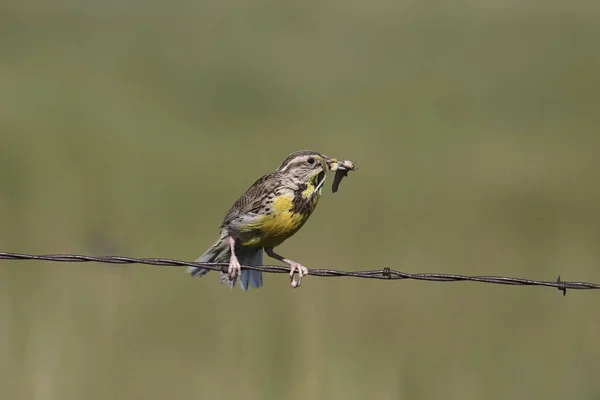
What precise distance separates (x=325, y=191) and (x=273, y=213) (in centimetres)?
244

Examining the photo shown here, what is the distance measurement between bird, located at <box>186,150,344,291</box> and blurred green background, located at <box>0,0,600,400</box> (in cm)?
62

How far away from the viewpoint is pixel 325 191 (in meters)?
7.54

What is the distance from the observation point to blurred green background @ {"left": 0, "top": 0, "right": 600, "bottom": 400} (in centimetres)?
567

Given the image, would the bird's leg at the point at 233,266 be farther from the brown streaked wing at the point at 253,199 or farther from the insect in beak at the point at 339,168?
the insect in beak at the point at 339,168

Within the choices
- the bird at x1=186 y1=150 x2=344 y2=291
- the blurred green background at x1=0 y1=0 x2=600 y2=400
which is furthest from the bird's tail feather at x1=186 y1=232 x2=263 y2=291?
the blurred green background at x1=0 y1=0 x2=600 y2=400

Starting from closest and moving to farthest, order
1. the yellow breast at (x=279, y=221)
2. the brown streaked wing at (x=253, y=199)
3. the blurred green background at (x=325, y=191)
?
the yellow breast at (x=279, y=221) → the brown streaked wing at (x=253, y=199) → the blurred green background at (x=325, y=191)

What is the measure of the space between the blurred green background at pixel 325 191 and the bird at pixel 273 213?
62 cm

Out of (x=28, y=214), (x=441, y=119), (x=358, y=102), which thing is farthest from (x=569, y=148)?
(x=28, y=214)

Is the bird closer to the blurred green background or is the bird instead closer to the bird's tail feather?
the bird's tail feather

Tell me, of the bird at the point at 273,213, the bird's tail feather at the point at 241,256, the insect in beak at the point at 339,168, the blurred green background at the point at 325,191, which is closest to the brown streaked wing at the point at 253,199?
the bird at the point at 273,213

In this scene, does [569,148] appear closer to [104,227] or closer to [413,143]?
[413,143]

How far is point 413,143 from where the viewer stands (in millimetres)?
9969

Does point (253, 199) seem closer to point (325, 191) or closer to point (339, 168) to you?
point (339, 168)

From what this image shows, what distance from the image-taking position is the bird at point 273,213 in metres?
5.12
